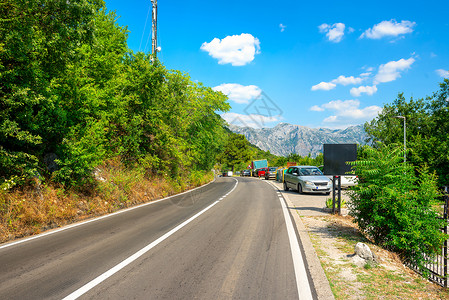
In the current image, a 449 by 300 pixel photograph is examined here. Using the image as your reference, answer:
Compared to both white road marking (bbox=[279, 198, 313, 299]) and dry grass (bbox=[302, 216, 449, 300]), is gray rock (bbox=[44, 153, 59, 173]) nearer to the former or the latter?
white road marking (bbox=[279, 198, 313, 299])

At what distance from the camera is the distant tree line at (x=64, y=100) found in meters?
7.22

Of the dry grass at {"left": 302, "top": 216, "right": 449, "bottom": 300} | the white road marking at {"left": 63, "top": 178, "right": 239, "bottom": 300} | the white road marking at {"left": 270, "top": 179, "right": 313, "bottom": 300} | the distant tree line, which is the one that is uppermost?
the distant tree line

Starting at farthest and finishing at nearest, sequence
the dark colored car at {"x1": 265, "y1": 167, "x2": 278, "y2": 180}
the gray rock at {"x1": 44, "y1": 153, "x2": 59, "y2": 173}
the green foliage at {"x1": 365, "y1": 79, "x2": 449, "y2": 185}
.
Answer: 1. the dark colored car at {"x1": 265, "y1": 167, "x2": 278, "y2": 180}
2. the green foliage at {"x1": 365, "y1": 79, "x2": 449, "y2": 185}
3. the gray rock at {"x1": 44, "y1": 153, "x2": 59, "y2": 173}

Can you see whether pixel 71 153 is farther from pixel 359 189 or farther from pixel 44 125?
pixel 359 189

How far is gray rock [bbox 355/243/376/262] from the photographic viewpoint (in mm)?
4820

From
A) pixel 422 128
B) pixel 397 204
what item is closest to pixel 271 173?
pixel 422 128

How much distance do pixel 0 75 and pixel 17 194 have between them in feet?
10.6

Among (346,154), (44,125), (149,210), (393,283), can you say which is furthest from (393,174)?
(44,125)

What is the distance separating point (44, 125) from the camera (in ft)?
28.6

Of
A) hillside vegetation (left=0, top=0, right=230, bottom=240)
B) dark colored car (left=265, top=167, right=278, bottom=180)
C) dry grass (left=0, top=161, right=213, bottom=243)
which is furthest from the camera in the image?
dark colored car (left=265, top=167, right=278, bottom=180)

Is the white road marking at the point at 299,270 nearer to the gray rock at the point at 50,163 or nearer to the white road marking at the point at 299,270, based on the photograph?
the white road marking at the point at 299,270

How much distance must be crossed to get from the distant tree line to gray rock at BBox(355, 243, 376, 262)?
8.61 metres

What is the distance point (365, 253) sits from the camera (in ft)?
16.0

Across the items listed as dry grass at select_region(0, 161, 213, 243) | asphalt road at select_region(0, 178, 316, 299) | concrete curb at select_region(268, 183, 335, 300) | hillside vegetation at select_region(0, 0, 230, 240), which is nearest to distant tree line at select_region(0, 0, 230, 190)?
hillside vegetation at select_region(0, 0, 230, 240)
